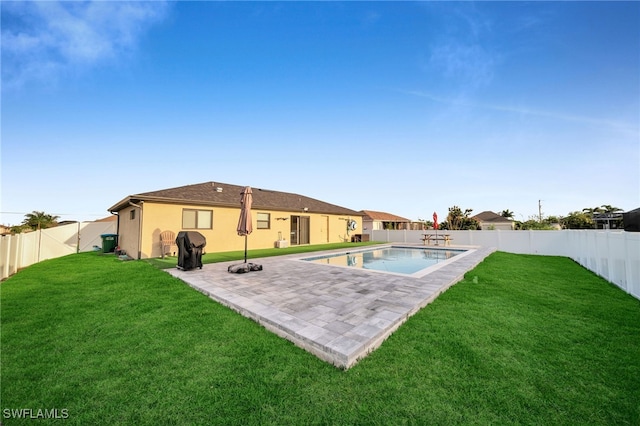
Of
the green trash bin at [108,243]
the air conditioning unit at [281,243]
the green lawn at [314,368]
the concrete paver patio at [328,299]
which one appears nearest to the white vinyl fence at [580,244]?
the green lawn at [314,368]

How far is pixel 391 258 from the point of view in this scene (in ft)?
41.9

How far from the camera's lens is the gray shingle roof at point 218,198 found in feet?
37.2

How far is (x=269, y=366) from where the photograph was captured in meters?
2.80

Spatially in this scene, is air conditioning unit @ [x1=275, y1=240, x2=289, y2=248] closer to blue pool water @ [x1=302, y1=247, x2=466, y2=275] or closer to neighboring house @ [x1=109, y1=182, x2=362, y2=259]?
neighboring house @ [x1=109, y1=182, x2=362, y2=259]

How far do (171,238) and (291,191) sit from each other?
12.1 meters

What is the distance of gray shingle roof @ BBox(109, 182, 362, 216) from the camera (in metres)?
11.3

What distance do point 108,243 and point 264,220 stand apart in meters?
8.72

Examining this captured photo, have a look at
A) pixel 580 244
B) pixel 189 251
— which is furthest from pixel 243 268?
pixel 580 244

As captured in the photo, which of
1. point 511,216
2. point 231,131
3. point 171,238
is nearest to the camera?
point 171,238

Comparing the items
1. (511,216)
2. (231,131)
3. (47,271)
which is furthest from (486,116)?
(511,216)

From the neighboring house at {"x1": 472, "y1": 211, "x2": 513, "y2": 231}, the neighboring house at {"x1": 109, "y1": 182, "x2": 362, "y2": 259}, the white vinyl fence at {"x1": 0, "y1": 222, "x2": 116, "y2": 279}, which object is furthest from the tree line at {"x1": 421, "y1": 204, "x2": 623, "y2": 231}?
the white vinyl fence at {"x1": 0, "y1": 222, "x2": 116, "y2": 279}

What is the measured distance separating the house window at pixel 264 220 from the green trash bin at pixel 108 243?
26.9 ft

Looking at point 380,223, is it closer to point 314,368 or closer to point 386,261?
point 386,261

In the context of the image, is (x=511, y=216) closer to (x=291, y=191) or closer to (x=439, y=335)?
(x=291, y=191)
